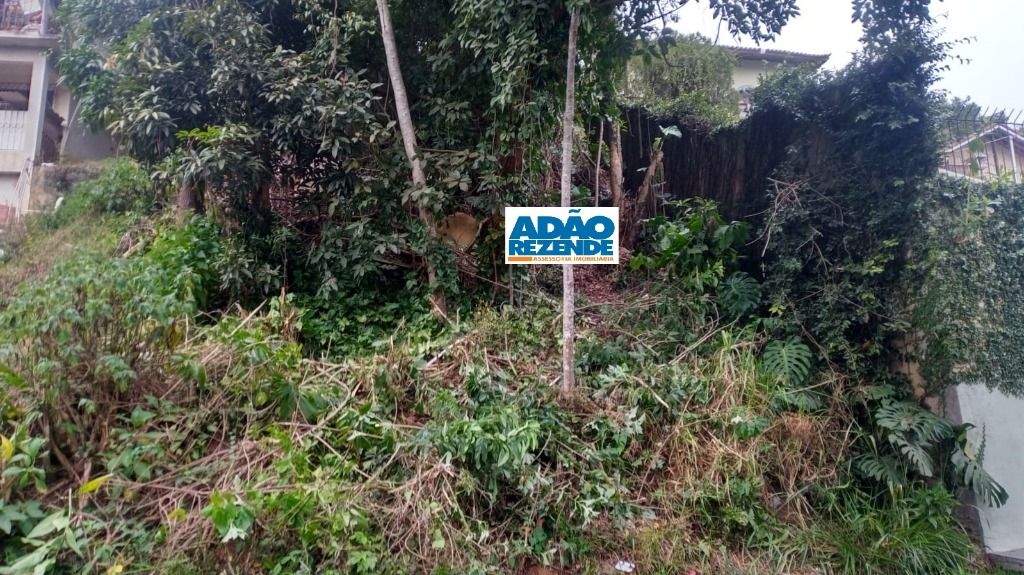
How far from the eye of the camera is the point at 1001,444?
4961 mm

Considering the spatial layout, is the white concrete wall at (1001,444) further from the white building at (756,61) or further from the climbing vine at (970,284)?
the white building at (756,61)

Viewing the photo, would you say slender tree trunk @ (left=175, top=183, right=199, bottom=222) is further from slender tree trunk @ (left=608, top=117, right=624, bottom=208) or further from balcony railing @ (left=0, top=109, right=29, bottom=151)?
balcony railing @ (left=0, top=109, right=29, bottom=151)

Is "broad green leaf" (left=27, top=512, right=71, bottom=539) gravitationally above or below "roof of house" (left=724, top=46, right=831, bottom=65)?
below

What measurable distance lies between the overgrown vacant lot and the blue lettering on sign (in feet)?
2.87

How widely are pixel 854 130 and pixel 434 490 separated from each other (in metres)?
4.76

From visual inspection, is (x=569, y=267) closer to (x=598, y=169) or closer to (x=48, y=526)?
(x=598, y=169)

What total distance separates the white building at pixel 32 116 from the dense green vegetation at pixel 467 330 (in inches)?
223

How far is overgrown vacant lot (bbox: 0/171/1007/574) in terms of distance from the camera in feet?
10.2

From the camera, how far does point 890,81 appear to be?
5.23m

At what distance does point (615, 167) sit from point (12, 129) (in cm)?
1139

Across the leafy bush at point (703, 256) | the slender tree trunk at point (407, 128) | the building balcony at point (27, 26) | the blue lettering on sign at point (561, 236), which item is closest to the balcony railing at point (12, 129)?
the building balcony at point (27, 26)

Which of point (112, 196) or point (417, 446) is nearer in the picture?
point (417, 446)

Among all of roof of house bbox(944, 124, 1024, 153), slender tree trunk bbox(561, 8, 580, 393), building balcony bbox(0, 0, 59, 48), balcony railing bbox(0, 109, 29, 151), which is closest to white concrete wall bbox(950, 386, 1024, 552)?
roof of house bbox(944, 124, 1024, 153)

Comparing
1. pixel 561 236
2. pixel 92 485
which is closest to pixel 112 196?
pixel 92 485
